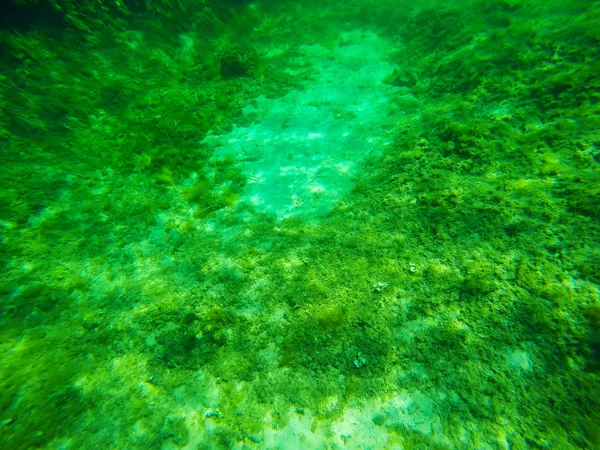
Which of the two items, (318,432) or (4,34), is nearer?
(318,432)

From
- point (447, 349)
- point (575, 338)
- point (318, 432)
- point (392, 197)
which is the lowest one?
point (318, 432)

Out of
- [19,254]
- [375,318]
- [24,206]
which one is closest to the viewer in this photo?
[375,318]

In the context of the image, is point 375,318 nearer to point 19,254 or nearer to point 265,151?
point 265,151

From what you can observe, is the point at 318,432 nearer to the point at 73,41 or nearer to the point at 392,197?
the point at 392,197

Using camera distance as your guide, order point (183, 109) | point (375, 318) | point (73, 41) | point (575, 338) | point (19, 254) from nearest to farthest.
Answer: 1. point (575, 338)
2. point (375, 318)
3. point (19, 254)
4. point (73, 41)
5. point (183, 109)

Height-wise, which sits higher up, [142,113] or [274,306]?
[142,113]

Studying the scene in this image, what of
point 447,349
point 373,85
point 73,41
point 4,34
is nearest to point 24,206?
point 4,34
